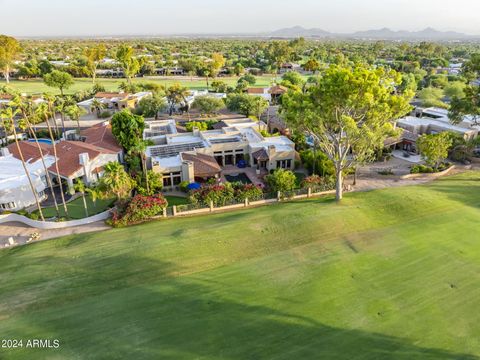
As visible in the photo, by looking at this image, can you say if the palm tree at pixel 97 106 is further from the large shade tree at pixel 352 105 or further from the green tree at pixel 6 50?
the large shade tree at pixel 352 105

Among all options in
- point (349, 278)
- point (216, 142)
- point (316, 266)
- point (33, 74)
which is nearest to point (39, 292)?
point (316, 266)

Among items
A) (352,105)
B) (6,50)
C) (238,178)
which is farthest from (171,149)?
(6,50)

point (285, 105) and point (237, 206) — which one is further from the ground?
point (285, 105)

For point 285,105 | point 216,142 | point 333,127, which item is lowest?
point 216,142

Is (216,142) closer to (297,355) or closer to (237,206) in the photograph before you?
(237,206)

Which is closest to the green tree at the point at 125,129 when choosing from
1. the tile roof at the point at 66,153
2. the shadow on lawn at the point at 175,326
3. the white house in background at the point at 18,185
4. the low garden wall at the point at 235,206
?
the tile roof at the point at 66,153

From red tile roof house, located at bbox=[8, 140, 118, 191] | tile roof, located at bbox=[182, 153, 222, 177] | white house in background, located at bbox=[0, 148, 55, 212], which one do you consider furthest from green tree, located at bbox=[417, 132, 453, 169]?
white house in background, located at bbox=[0, 148, 55, 212]
